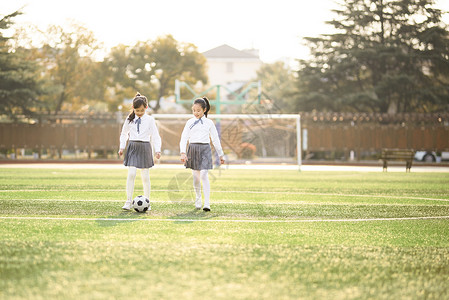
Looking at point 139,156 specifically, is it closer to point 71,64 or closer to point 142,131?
point 142,131

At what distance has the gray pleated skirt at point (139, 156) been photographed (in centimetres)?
928

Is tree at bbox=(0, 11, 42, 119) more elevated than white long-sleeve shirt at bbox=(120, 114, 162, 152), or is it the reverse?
tree at bbox=(0, 11, 42, 119)

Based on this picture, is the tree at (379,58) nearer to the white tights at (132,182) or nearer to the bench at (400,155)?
the bench at (400,155)

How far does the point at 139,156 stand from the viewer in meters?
9.33

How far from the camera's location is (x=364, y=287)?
4.50 meters

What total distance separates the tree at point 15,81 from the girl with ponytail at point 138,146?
2949 cm

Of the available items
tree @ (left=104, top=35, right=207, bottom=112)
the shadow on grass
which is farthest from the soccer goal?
the shadow on grass

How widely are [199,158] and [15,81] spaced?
3078 cm

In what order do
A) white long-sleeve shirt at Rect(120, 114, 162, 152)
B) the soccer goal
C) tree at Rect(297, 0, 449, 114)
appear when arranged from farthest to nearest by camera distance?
tree at Rect(297, 0, 449, 114), the soccer goal, white long-sleeve shirt at Rect(120, 114, 162, 152)

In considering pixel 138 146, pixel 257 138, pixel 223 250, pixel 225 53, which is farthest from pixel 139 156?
pixel 225 53

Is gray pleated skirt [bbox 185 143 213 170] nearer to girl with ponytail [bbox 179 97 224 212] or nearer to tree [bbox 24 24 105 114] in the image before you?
girl with ponytail [bbox 179 97 224 212]

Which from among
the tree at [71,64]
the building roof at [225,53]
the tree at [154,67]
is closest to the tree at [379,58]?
the tree at [154,67]

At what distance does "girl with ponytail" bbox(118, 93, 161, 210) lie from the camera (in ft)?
30.5

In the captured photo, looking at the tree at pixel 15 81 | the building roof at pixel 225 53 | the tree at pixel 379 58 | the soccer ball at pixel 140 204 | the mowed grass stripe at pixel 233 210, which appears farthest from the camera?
the building roof at pixel 225 53
